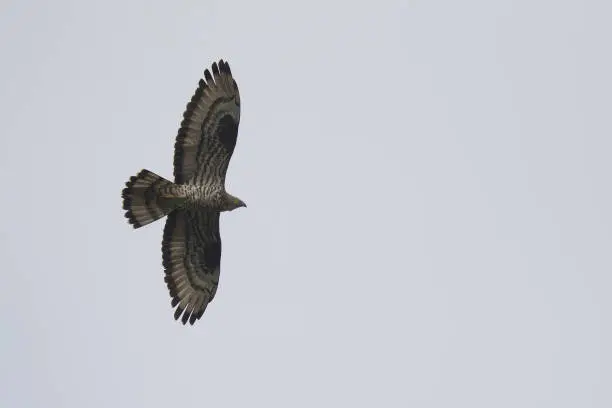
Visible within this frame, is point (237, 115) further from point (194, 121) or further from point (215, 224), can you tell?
point (215, 224)

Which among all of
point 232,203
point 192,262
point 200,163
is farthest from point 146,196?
point 192,262

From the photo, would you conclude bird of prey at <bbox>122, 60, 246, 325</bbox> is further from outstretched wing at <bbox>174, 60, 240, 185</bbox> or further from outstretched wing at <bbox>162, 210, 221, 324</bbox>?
outstretched wing at <bbox>162, 210, 221, 324</bbox>

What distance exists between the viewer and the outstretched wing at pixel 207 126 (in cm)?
1895

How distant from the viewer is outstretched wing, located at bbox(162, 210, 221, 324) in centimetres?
2009

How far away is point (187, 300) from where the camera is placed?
20.3 meters

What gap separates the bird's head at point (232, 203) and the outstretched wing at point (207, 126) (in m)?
0.54

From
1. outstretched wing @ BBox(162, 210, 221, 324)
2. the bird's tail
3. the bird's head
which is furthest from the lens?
outstretched wing @ BBox(162, 210, 221, 324)

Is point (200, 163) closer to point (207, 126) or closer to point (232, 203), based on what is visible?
point (207, 126)

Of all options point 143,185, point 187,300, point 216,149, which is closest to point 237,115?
point 216,149

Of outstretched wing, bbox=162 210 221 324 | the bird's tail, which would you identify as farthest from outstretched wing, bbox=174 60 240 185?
outstretched wing, bbox=162 210 221 324

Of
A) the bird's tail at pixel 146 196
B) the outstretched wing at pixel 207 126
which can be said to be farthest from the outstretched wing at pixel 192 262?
the outstretched wing at pixel 207 126

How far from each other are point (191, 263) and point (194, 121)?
9.48 ft

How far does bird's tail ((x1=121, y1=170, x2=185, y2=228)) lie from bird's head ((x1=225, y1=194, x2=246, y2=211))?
0.80 m

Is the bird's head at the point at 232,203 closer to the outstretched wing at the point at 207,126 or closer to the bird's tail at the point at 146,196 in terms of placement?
the outstretched wing at the point at 207,126
